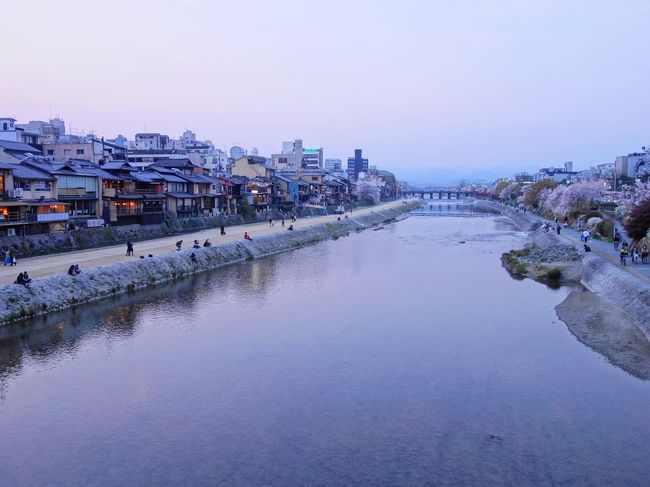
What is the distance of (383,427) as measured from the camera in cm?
1130

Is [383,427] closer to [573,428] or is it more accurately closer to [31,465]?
[573,428]

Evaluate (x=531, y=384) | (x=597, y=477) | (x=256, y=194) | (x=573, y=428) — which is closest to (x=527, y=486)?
(x=597, y=477)

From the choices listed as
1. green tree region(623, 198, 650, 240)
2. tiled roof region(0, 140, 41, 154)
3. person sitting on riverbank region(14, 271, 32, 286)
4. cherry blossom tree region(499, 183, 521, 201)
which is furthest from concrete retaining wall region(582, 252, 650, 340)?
cherry blossom tree region(499, 183, 521, 201)

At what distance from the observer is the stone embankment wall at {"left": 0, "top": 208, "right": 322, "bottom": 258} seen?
26547mm

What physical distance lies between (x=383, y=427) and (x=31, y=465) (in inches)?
262

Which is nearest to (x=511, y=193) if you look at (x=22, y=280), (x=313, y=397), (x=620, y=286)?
(x=620, y=286)

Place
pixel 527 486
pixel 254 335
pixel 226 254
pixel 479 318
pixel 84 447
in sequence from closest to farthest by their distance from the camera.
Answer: pixel 527 486
pixel 84 447
pixel 254 335
pixel 479 318
pixel 226 254

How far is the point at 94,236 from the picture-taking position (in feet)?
104

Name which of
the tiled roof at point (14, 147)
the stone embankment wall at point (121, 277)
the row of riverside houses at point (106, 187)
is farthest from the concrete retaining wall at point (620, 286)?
the tiled roof at point (14, 147)

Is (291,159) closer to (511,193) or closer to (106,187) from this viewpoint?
(511,193)

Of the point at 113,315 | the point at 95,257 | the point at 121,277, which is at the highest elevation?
the point at 95,257

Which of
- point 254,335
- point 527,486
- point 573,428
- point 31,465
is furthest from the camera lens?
point 254,335

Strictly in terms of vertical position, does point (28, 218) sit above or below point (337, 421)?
above

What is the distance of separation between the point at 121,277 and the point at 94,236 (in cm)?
859
